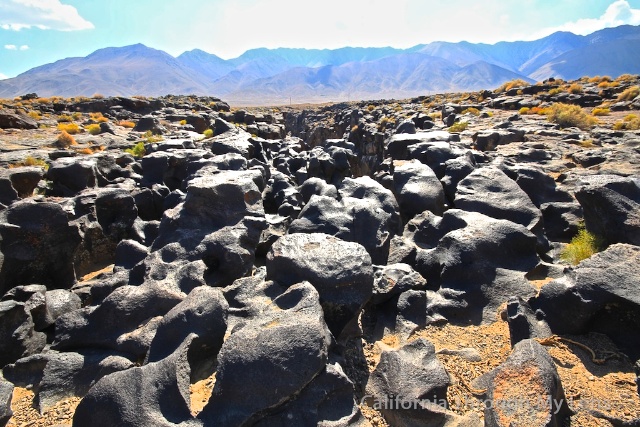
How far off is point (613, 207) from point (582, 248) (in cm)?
92

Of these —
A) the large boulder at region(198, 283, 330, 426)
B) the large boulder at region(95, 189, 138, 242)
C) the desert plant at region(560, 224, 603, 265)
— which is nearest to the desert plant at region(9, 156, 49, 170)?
the large boulder at region(95, 189, 138, 242)

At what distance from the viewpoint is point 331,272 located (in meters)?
5.68

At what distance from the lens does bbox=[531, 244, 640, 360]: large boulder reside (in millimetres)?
5137

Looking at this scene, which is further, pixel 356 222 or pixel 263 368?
pixel 356 222

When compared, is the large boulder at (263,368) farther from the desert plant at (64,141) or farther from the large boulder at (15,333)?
the desert plant at (64,141)

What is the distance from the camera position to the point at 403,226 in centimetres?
1013

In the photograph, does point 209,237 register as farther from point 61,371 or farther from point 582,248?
point 582,248

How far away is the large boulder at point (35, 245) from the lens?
725 centimetres

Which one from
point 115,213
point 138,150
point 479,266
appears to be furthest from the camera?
point 138,150

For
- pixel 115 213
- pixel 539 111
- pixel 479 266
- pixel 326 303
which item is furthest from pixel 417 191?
pixel 539 111

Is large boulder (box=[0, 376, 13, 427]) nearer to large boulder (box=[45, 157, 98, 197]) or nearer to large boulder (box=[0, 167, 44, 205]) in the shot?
large boulder (box=[0, 167, 44, 205])

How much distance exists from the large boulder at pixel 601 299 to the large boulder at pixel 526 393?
4.87ft

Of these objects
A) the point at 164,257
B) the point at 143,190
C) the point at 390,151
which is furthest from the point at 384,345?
the point at 390,151

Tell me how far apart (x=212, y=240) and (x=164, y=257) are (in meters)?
0.91
